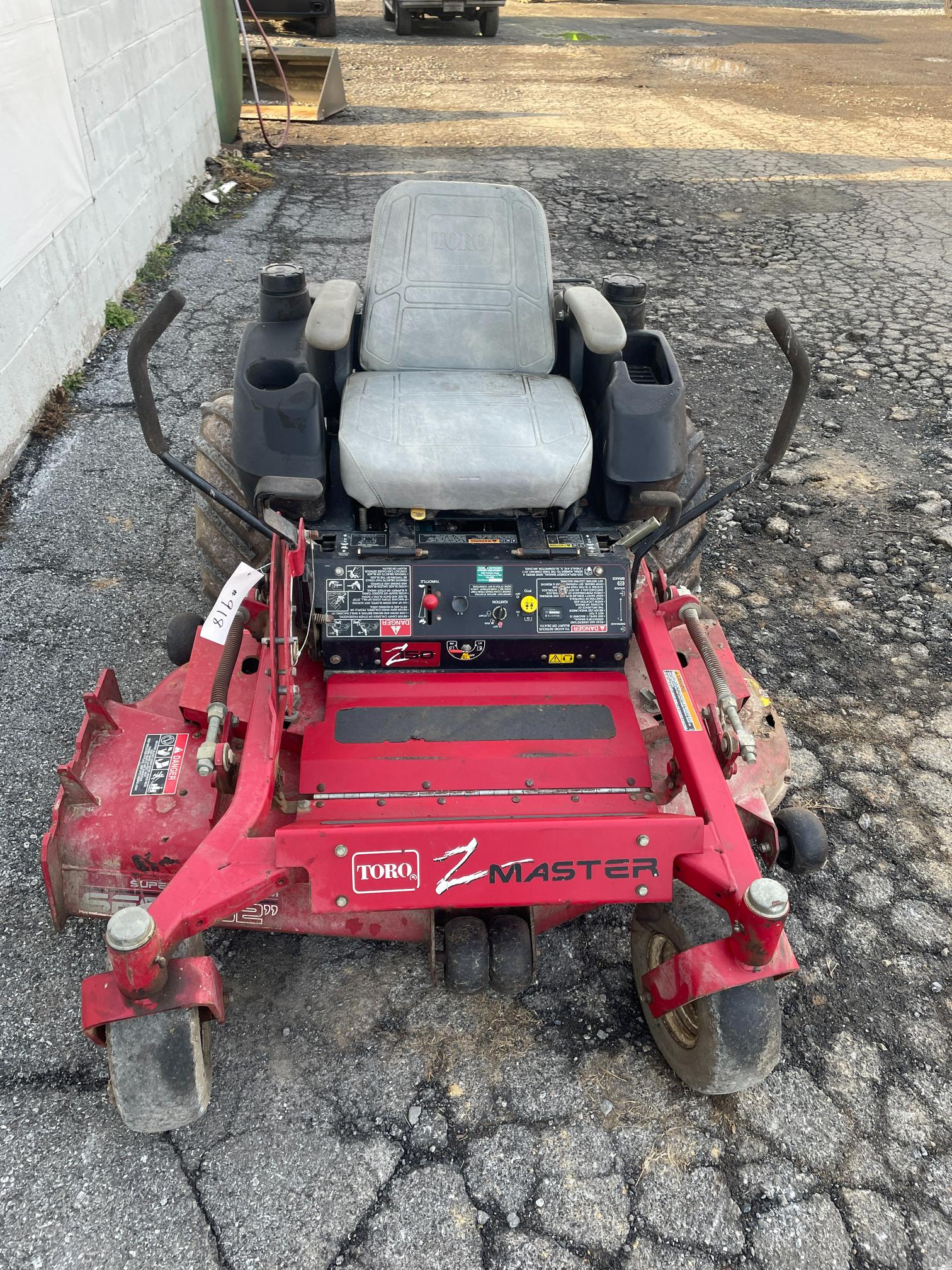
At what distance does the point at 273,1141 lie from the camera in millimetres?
2229

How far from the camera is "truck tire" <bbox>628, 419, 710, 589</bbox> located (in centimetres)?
340

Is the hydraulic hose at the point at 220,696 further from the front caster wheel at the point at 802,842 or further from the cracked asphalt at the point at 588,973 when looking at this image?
the front caster wheel at the point at 802,842

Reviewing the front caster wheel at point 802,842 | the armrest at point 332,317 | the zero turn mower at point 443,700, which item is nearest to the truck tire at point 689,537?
the zero turn mower at point 443,700

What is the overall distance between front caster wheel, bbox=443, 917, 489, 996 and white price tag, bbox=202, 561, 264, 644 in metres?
0.98

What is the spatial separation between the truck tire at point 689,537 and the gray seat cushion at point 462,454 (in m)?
0.71

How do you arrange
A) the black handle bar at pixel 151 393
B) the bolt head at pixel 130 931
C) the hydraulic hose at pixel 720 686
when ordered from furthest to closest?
the black handle bar at pixel 151 393 < the hydraulic hose at pixel 720 686 < the bolt head at pixel 130 931

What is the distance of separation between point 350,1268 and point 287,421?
213 centimetres

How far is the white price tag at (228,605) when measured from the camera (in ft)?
8.38

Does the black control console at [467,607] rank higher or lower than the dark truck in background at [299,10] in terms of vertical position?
lower

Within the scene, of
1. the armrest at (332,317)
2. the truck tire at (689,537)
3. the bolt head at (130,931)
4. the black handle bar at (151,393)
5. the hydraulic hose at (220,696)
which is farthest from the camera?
the truck tire at (689,537)

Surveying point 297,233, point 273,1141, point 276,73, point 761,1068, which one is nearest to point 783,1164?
point 761,1068

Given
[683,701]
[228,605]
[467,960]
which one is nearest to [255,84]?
[228,605]

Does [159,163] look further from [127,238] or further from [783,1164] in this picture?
[783,1164]

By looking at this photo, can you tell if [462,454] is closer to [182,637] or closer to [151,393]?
[151,393]
